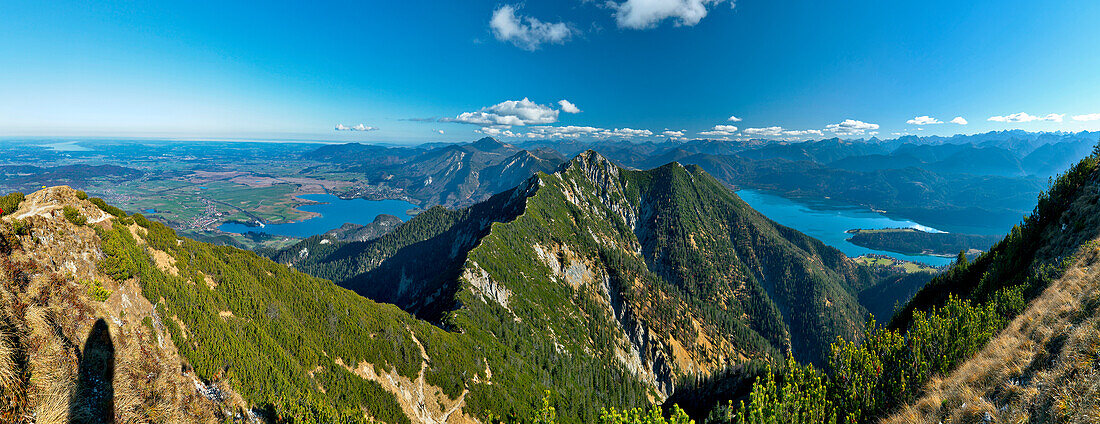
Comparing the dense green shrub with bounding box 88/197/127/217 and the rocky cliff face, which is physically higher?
the dense green shrub with bounding box 88/197/127/217

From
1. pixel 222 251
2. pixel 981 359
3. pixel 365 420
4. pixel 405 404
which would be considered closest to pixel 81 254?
pixel 222 251

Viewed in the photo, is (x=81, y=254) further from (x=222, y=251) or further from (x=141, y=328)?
(x=222, y=251)

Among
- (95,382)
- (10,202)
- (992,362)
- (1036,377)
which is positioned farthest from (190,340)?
(992,362)

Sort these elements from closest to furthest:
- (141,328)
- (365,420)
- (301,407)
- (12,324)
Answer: (12,324) → (141,328) → (301,407) → (365,420)

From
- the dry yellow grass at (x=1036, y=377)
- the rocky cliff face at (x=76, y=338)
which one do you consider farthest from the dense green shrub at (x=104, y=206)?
the dry yellow grass at (x=1036, y=377)

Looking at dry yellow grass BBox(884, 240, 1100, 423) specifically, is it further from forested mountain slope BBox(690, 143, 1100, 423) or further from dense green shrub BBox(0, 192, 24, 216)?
dense green shrub BBox(0, 192, 24, 216)

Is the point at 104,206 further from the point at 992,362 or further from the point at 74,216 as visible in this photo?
the point at 992,362

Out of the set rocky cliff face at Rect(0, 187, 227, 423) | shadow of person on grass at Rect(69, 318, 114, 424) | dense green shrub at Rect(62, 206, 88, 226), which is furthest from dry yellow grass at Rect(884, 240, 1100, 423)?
dense green shrub at Rect(62, 206, 88, 226)

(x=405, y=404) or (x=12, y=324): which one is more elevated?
(x=12, y=324)

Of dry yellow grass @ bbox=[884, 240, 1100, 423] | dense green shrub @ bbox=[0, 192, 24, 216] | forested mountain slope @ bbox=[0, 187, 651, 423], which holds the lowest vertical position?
forested mountain slope @ bbox=[0, 187, 651, 423]
